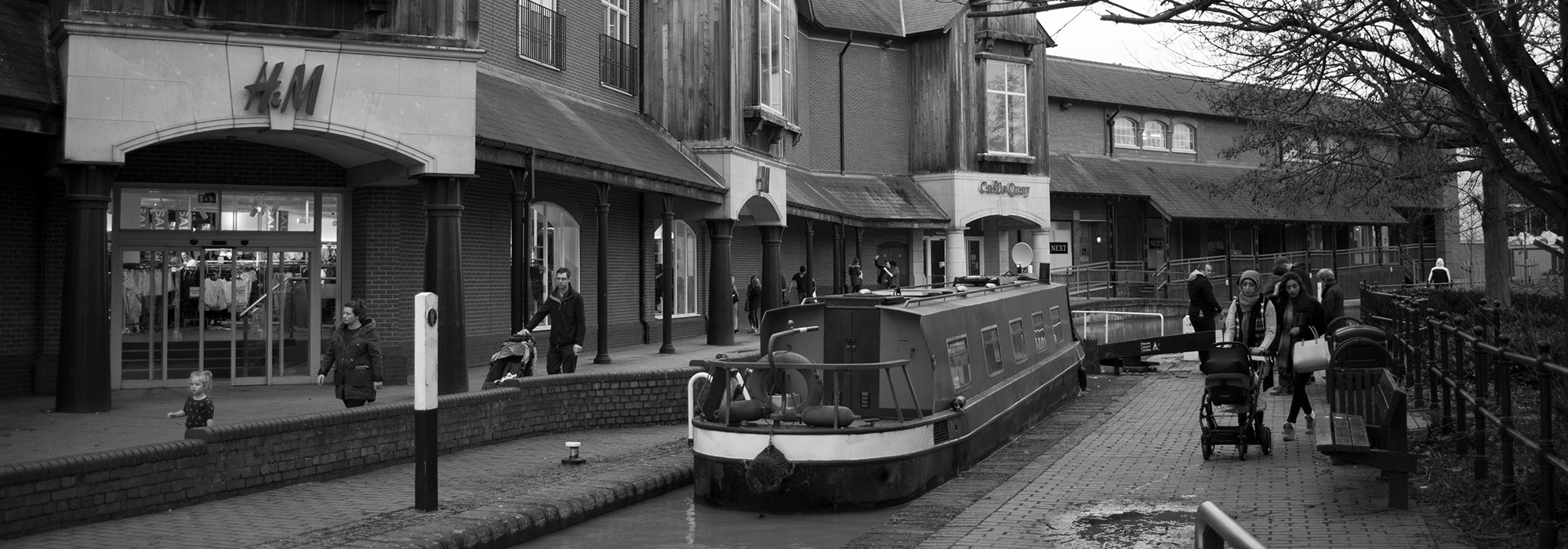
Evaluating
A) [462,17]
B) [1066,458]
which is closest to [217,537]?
[1066,458]

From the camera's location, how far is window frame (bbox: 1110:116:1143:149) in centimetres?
4394

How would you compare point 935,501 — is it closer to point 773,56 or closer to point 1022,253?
point 1022,253

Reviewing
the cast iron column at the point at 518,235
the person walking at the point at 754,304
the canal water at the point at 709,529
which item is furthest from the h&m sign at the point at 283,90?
the person walking at the point at 754,304

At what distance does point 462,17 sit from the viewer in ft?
49.1

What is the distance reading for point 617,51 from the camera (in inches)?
931

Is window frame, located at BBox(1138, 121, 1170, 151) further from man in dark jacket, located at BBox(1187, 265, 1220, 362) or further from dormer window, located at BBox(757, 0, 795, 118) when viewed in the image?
man in dark jacket, located at BBox(1187, 265, 1220, 362)

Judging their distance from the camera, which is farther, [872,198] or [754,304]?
[872,198]

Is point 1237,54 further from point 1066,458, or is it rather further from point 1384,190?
point 1384,190

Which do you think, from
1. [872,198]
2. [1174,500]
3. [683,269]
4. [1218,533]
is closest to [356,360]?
[1174,500]

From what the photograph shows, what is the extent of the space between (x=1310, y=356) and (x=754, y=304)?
18.4 metres

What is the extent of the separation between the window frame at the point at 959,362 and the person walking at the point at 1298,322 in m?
2.96

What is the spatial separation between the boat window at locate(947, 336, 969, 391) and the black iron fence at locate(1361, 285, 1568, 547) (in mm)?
3911

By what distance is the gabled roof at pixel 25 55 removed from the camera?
12.4m

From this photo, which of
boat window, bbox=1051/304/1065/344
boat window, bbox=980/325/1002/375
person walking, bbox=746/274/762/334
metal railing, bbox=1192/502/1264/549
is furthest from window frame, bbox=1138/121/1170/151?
metal railing, bbox=1192/502/1264/549
